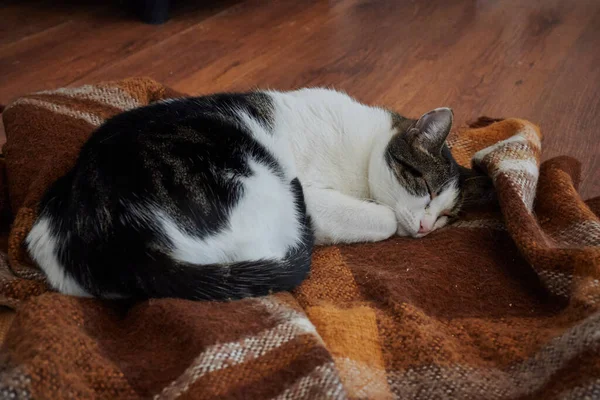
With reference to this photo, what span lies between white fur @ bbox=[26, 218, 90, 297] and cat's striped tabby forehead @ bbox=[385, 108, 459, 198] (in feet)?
2.13

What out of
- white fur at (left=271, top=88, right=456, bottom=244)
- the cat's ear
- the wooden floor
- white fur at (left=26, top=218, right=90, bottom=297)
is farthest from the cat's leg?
the wooden floor

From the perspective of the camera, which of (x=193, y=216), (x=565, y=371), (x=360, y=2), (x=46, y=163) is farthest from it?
(x=360, y=2)

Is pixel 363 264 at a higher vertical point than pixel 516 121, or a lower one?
lower

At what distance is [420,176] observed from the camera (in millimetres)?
1212

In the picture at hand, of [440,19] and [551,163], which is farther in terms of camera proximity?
[440,19]

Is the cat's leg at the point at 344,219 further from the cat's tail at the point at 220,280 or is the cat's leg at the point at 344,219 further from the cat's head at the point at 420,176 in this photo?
the cat's tail at the point at 220,280

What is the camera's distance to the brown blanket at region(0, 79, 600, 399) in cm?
78

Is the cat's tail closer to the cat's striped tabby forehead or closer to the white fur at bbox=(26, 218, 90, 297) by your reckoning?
the white fur at bbox=(26, 218, 90, 297)

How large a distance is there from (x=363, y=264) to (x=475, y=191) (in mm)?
332

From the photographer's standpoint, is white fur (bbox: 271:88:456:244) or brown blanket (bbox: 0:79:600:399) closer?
brown blanket (bbox: 0:79:600:399)

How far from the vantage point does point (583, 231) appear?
1110mm

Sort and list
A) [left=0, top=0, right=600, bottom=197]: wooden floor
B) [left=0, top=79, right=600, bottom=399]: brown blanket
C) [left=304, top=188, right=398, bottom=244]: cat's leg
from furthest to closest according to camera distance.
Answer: [left=0, top=0, right=600, bottom=197]: wooden floor < [left=304, top=188, right=398, bottom=244]: cat's leg < [left=0, top=79, right=600, bottom=399]: brown blanket

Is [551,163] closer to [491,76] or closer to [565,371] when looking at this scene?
[565,371]

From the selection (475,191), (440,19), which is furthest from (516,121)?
(440,19)
